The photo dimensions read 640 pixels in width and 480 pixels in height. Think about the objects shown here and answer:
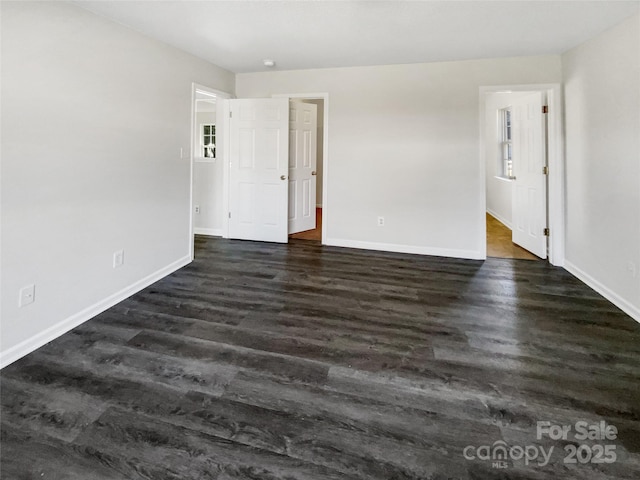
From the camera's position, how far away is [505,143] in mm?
6609

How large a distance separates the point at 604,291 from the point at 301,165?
4.13 m

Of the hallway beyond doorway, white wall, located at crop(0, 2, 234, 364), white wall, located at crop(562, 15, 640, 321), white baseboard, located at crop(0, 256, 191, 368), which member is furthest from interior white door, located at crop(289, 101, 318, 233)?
white wall, located at crop(562, 15, 640, 321)

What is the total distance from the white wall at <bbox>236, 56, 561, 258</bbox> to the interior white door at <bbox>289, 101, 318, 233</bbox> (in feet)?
2.32

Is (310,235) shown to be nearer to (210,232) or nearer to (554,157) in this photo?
(210,232)

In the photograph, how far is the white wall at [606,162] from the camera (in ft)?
8.76

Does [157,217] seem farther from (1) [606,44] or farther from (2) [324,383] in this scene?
(1) [606,44]

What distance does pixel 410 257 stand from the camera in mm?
4340

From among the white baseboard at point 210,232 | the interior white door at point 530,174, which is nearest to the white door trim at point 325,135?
the white baseboard at point 210,232

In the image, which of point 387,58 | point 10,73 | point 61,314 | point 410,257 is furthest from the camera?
point 410,257

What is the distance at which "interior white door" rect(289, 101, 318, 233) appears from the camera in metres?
5.31

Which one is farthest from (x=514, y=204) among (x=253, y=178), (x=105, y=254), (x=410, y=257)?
(x=105, y=254)

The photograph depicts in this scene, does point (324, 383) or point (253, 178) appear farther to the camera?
point (253, 178)

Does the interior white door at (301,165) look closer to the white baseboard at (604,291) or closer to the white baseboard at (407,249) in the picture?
the white baseboard at (407,249)

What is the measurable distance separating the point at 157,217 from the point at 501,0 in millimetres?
3405
